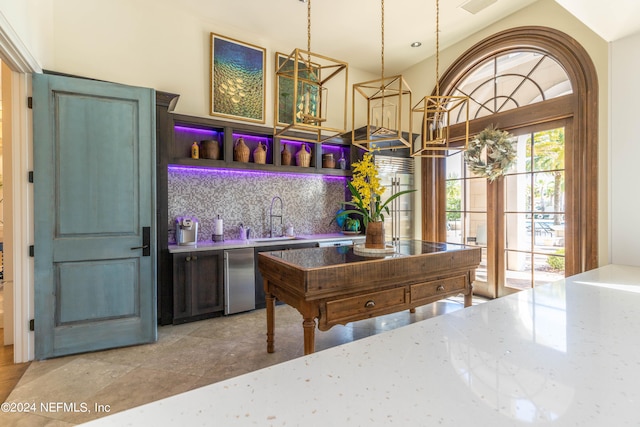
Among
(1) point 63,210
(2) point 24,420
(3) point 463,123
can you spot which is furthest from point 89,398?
(3) point 463,123

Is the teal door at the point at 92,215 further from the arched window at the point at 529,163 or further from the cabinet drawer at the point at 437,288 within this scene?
the arched window at the point at 529,163

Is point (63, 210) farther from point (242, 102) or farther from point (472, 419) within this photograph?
point (472, 419)

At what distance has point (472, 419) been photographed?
0.59 meters

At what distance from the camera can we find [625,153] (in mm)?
2299

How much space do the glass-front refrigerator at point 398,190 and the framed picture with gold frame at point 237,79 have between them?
6.26 ft

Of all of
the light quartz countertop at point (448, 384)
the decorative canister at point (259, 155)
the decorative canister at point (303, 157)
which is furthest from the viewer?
the decorative canister at point (303, 157)

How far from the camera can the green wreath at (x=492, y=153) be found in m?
3.83

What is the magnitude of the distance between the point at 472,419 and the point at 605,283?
164 cm

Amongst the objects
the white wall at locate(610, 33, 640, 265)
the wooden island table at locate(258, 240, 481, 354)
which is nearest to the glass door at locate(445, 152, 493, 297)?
the wooden island table at locate(258, 240, 481, 354)

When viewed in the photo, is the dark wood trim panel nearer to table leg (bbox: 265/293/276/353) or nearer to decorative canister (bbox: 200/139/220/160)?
decorative canister (bbox: 200/139/220/160)

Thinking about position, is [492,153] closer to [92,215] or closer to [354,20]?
[354,20]

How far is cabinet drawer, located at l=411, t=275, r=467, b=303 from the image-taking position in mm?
2471

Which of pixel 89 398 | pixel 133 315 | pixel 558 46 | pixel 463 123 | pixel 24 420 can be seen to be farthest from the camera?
pixel 463 123

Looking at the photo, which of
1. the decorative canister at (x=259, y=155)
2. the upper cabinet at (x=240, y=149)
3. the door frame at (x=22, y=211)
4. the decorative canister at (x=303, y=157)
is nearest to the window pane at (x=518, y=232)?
the upper cabinet at (x=240, y=149)
